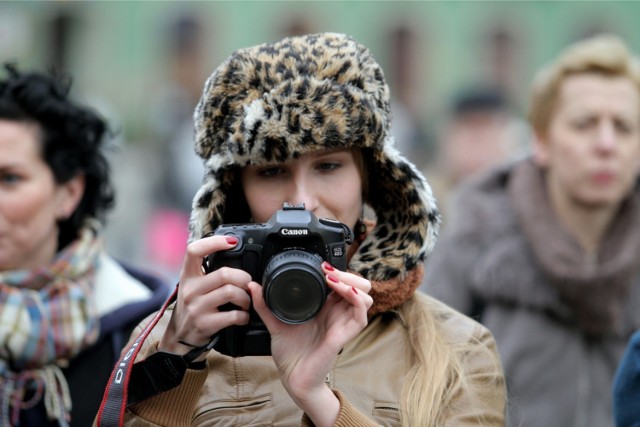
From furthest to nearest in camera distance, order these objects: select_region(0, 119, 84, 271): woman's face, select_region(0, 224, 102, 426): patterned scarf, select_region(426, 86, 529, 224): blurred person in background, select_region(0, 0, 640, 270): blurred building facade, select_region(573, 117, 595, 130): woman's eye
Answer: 1. select_region(0, 0, 640, 270): blurred building facade
2. select_region(426, 86, 529, 224): blurred person in background
3. select_region(573, 117, 595, 130): woman's eye
4. select_region(0, 119, 84, 271): woman's face
5. select_region(0, 224, 102, 426): patterned scarf

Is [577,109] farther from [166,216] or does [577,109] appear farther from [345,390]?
[166,216]

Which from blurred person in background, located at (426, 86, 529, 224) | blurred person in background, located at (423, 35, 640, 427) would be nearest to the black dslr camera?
blurred person in background, located at (423, 35, 640, 427)

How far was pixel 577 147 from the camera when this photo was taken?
13.5 feet

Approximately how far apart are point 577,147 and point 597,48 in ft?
1.47

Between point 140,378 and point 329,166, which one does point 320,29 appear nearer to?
point 329,166

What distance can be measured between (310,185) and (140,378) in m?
0.64

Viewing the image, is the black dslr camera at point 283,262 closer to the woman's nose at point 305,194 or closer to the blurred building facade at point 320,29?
the woman's nose at point 305,194

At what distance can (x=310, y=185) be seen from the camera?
262cm

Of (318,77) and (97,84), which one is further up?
(318,77)

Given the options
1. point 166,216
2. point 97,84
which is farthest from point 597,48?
point 97,84

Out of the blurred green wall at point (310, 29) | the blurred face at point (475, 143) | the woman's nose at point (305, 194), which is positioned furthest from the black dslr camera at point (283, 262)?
the blurred green wall at point (310, 29)

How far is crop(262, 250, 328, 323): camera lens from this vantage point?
223cm

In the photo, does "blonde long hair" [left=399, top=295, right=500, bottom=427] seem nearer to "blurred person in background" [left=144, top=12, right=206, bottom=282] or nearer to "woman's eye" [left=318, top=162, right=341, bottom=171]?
"woman's eye" [left=318, top=162, right=341, bottom=171]

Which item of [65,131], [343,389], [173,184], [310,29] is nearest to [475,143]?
[65,131]
